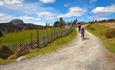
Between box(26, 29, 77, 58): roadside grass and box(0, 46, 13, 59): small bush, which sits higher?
box(26, 29, 77, 58): roadside grass

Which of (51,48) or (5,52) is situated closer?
(51,48)

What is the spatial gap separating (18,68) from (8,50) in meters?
19.4

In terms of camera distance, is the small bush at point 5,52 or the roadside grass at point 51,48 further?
the small bush at point 5,52

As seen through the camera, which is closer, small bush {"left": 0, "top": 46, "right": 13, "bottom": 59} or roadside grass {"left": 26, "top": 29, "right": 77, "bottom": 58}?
roadside grass {"left": 26, "top": 29, "right": 77, "bottom": 58}

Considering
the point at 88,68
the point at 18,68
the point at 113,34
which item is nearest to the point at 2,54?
the point at 18,68

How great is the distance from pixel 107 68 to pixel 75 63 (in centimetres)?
224

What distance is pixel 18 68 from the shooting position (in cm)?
1546

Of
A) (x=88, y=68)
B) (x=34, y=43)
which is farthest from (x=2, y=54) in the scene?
(x=88, y=68)

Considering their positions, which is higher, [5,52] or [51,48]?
[51,48]

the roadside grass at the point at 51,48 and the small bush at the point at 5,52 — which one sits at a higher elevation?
the roadside grass at the point at 51,48

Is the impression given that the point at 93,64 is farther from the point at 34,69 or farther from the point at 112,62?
the point at 34,69

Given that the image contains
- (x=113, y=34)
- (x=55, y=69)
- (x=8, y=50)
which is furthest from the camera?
(x=113, y=34)

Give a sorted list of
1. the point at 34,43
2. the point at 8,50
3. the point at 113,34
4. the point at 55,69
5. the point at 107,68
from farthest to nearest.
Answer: the point at 113,34
the point at 8,50
the point at 34,43
the point at 107,68
the point at 55,69

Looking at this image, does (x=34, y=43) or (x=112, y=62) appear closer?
(x=112, y=62)
